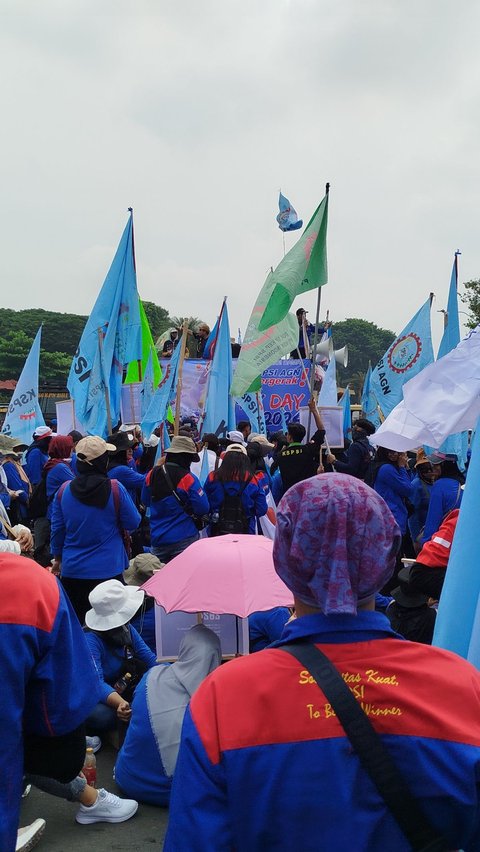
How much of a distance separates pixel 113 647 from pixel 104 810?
3.47 ft

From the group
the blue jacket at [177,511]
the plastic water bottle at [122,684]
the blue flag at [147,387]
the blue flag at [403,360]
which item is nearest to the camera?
the plastic water bottle at [122,684]

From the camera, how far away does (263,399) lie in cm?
1159

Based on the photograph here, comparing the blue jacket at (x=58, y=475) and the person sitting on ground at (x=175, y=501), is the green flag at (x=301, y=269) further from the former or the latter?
the blue jacket at (x=58, y=475)

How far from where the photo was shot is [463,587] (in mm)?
2910

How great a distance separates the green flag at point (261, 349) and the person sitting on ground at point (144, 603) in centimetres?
272

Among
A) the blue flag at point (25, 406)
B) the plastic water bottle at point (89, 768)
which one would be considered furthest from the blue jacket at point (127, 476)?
the blue flag at point (25, 406)

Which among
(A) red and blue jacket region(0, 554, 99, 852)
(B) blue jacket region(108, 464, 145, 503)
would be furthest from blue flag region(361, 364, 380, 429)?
(A) red and blue jacket region(0, 554, 99, 852)

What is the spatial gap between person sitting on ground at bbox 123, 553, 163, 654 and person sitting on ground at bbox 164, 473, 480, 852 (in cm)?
349

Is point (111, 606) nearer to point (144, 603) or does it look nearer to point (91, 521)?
point (144, 603)

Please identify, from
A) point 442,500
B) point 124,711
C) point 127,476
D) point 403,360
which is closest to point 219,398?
point 403,360

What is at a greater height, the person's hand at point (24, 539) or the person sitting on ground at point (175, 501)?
the person's hand at point (24, 539)

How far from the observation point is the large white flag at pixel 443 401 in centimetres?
350

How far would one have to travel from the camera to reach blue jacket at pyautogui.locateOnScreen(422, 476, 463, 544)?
5.98m

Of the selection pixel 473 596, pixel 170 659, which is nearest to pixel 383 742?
pixel 473 596
